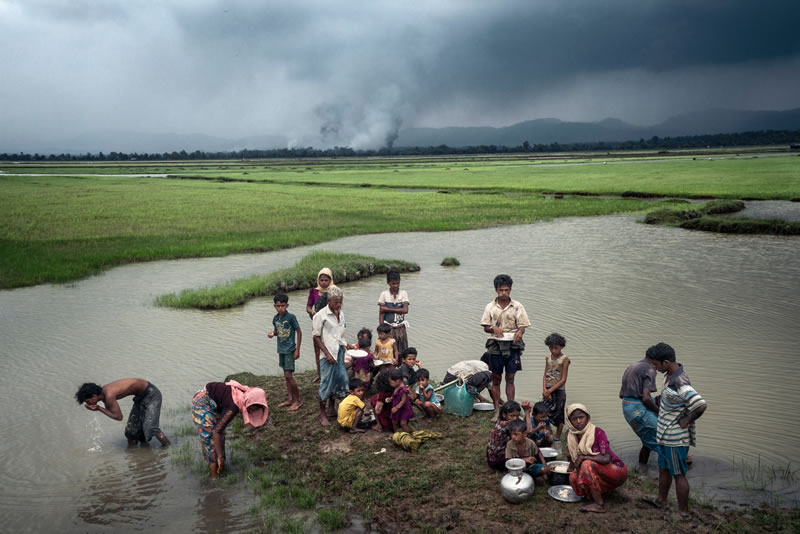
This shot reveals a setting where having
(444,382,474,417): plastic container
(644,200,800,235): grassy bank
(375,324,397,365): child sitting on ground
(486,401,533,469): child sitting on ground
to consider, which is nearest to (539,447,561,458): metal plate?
(486,401,533,469): child sitting on ground

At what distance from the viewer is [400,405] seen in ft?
22.4

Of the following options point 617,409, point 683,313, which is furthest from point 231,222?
point 617,409

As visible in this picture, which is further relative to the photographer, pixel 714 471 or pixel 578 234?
pixel 578 234

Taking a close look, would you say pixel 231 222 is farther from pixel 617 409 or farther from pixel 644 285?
pixel 617 409

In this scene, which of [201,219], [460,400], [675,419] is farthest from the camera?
[201,219]

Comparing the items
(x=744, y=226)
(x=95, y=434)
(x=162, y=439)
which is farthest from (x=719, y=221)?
(x=95, y=434)

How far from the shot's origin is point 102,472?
6598mm

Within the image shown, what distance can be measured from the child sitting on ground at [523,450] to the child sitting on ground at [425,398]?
159 cm

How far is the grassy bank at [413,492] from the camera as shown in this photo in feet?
17.0

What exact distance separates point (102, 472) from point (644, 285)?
12.8 m

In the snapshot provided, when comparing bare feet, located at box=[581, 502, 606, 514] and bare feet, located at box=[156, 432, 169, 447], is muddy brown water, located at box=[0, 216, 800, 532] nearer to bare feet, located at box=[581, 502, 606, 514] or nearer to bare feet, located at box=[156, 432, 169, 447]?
bare feet, located at box=[156, 432, 169, 447]

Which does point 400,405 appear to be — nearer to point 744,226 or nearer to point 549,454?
point 549,454

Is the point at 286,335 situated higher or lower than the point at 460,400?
higher

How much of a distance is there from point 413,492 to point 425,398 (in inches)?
67.2
